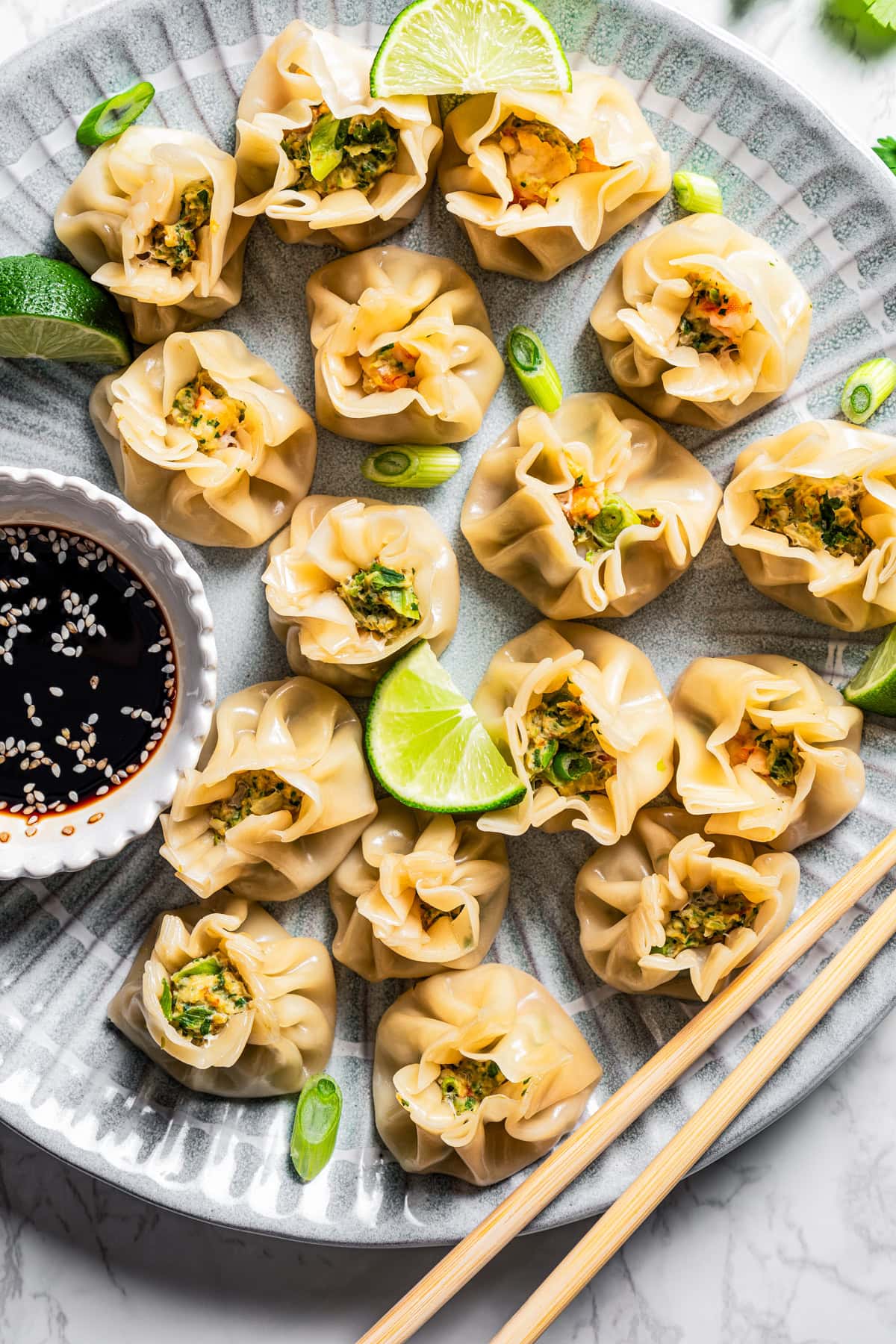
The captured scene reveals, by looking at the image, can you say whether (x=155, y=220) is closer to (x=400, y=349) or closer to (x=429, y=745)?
(x=400, y=349)

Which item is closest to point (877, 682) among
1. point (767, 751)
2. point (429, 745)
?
point (767, 751)

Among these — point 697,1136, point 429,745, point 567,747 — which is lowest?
point 697,1136

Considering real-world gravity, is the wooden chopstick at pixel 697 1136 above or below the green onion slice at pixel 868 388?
below

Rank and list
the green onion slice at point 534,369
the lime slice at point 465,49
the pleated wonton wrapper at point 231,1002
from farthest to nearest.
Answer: the green onion slice at point 534,369
the pleated wonton wrapper at point 231,1002
the lime slice at point 465,49

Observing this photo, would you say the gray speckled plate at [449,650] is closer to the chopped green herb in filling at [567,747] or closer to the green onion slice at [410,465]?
the green onion slice at [410,465]

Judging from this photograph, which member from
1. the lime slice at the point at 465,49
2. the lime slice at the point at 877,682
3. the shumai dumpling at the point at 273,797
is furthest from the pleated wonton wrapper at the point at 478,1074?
the lime slice at the point at 465,49

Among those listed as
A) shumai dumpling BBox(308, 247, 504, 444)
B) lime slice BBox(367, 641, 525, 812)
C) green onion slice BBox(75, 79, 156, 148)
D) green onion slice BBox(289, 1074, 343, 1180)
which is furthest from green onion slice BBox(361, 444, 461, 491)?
green onion slice BBox(289, 1074, 343, 1180)

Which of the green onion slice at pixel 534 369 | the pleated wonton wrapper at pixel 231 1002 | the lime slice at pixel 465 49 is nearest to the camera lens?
the lime slice at pixel 465 49
